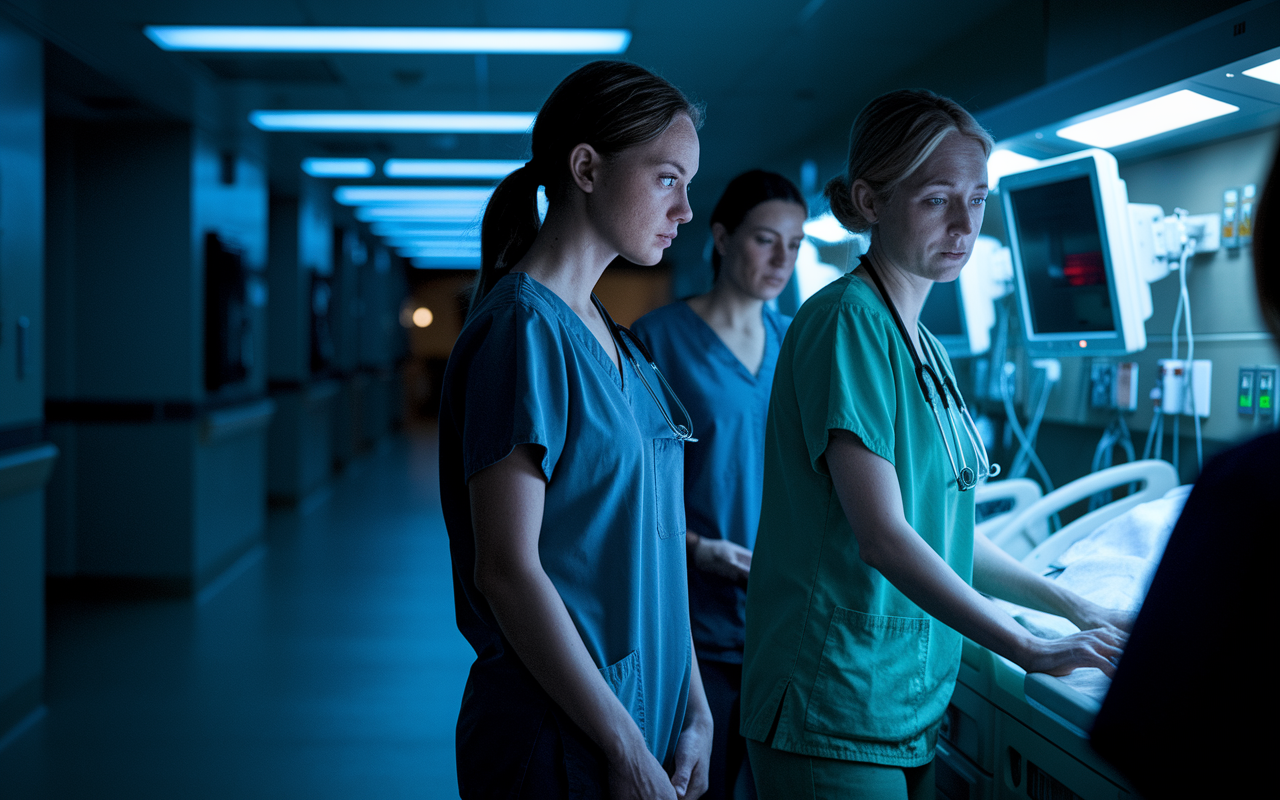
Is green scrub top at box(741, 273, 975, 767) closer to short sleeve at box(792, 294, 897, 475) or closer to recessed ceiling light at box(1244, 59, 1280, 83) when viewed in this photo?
short sleeve at box(792, 294, 897, 475)

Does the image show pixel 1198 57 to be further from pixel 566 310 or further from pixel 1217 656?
pixel 1217 656

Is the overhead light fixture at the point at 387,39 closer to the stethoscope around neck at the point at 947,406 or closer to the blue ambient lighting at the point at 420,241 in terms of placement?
the stethoscope around neck at the point at 947,406

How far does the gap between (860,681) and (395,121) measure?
491cm

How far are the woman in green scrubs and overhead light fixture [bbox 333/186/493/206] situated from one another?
21.2 feet

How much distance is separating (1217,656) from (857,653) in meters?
0.61

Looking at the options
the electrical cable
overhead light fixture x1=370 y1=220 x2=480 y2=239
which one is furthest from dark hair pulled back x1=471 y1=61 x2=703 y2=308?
overhead light fixture x1=370 y1=220 x2=480 y2=239

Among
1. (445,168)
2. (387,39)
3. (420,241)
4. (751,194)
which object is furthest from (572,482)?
(420,241)

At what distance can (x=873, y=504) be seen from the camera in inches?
42.5

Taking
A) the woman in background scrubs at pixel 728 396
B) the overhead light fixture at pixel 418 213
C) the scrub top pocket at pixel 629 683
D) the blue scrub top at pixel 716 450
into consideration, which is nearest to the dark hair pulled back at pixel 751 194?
the woman in background scrubs at pixel 728 396

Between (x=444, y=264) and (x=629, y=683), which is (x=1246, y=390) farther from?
(x=444, y=264)

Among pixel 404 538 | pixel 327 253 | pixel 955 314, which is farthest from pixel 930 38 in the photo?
pixel 327 253

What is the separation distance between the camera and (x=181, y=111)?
15.7ft

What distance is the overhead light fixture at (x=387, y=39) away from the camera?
12.2ft

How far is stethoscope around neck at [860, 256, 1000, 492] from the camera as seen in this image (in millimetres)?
1194
